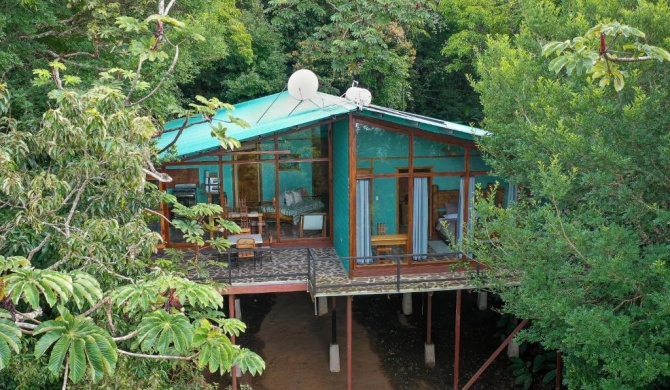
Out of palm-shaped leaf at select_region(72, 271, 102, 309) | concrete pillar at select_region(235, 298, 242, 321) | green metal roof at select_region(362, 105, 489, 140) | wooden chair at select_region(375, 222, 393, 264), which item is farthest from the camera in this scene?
concrete pillar at select_region(235, 298, 242, 321)

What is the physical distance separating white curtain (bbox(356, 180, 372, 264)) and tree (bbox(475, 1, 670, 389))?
2.65m

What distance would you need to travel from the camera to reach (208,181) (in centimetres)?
1344

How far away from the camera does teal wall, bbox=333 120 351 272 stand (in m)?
12.0

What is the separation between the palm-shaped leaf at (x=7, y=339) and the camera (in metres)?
3.84

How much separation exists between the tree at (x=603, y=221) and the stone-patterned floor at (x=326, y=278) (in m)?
2.06

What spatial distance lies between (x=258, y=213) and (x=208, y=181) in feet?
4.47

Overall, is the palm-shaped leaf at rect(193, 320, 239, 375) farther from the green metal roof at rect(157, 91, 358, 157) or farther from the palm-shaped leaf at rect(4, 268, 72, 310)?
the green metal roof at rect(157, 91, 358, 157)

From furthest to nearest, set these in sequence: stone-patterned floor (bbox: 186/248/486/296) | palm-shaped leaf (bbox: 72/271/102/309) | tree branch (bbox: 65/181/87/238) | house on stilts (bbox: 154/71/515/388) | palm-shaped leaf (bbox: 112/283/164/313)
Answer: house on stilts (bbox: 154/71/515/388) < stone-patterned floor (bbox: 186/248/486/296) < tree branch (bbox: 65/181/87/238) < palm-shaped leaf (bbox: 112/283/164/313) < palm-shaped leaf (bbox: 72/271/102/309)

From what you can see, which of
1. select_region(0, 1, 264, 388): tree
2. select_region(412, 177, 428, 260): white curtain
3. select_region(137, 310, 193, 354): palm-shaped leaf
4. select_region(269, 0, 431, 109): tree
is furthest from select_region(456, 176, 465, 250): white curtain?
select_region(269, 0, 431, 109): tree

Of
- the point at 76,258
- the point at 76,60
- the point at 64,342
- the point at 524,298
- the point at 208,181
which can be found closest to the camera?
the point at 64,342

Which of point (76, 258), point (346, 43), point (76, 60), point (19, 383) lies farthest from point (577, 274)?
point (346, 43)

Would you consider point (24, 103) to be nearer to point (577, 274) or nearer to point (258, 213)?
point (258, 213)

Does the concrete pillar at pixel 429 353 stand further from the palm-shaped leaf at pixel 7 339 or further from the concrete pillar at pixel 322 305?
the palm-shaped leaf at pixel 7 339

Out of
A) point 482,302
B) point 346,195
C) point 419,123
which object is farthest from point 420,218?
point 482,302
